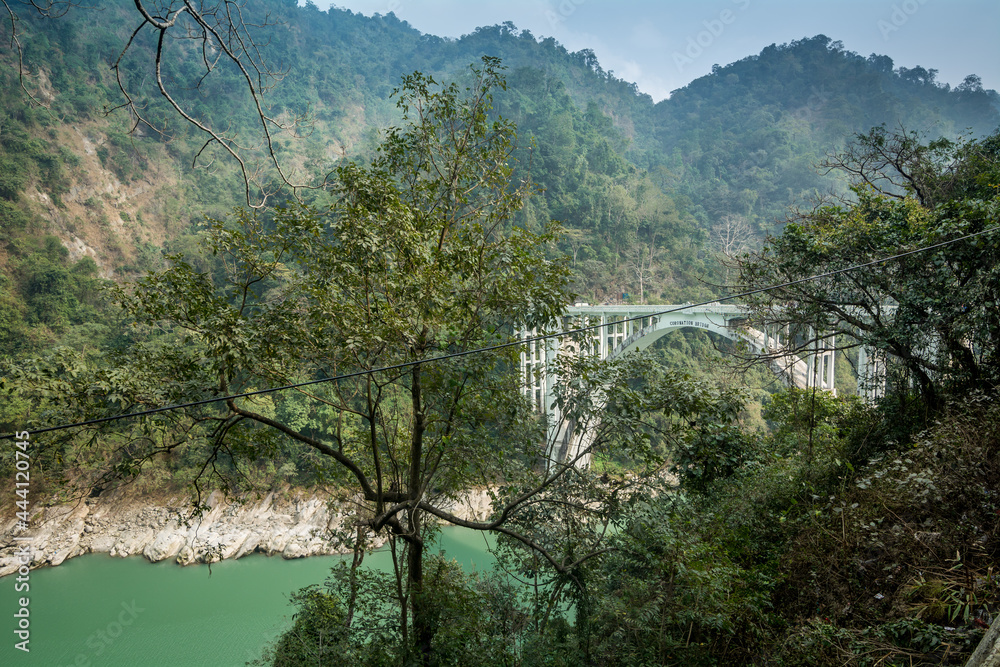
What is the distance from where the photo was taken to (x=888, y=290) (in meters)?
3.96

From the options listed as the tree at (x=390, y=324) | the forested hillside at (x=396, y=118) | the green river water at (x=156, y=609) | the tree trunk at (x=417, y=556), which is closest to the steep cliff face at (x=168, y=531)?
the green river water at (x=156, y=609)

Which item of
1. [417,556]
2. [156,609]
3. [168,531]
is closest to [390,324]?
[417,556]

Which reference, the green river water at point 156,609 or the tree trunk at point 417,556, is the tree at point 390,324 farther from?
the green river water at point 156,609

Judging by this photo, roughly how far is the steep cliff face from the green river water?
0.18 metres

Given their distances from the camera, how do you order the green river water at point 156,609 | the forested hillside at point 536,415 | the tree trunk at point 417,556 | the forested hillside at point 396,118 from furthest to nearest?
the forested hillside at point 396,118 → the green river water at point 156,609 → the tree trunk at point 417,556 → the forested hillside at point 536,415

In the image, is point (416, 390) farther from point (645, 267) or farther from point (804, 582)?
point (645, 267)

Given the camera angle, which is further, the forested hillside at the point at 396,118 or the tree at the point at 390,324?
the forested hillside at the point at 396,118

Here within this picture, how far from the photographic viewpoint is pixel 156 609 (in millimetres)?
7809

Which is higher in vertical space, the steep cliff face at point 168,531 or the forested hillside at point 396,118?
the forested hillside at point 396,118

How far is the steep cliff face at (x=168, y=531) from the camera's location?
9023 millimetres

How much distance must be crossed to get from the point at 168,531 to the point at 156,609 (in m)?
1.91

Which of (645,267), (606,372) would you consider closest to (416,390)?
(606,372)

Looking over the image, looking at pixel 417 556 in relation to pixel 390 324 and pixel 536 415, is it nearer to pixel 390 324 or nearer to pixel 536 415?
pixel 536 415

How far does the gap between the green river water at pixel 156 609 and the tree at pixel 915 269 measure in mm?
4863
